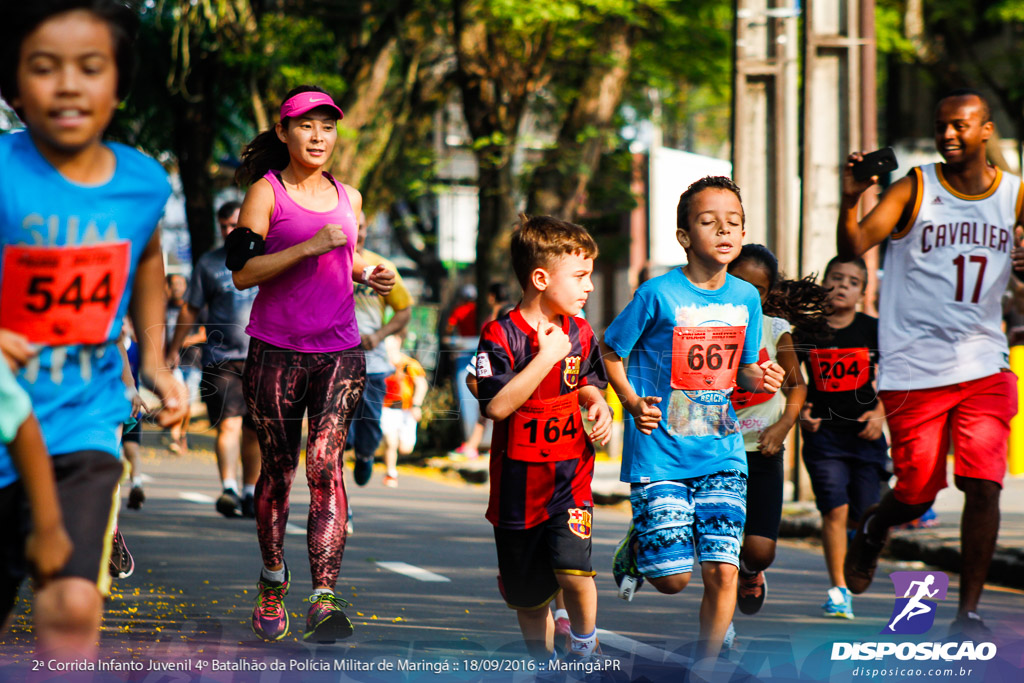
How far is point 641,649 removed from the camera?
541cm

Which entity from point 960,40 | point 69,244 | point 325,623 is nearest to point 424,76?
point 960,40

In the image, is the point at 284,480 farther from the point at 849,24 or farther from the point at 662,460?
the point at 849,24

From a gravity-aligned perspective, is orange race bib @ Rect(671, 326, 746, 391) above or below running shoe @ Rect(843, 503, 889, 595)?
above

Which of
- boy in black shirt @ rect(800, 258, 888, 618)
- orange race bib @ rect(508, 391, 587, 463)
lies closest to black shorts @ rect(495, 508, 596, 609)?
orange race bib @ rect(508, 391, 587, 463)

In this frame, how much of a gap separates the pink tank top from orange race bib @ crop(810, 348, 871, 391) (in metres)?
2.55

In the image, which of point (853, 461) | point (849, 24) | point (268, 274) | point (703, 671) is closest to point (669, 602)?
point (853, 461)

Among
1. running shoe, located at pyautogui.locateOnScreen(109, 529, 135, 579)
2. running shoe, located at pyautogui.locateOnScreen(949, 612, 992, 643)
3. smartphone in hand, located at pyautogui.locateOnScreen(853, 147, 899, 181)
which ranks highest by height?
smartphone in hand, located at pyautogui.locateOnScreen(853, 147, 899, 181)

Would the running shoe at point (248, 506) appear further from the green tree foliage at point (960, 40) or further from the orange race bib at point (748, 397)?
the green tree foliage at point (960, 40)

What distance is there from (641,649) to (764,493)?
0.82m

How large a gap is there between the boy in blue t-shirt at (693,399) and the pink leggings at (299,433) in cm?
114

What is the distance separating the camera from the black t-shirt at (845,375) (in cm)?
661

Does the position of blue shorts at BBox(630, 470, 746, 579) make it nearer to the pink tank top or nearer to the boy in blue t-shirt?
the boy in blue t-shirt

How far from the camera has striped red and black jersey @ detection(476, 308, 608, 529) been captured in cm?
455

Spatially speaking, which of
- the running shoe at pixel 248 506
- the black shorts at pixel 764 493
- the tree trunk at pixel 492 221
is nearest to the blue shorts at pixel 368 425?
the running shoe at pixel 248 506
